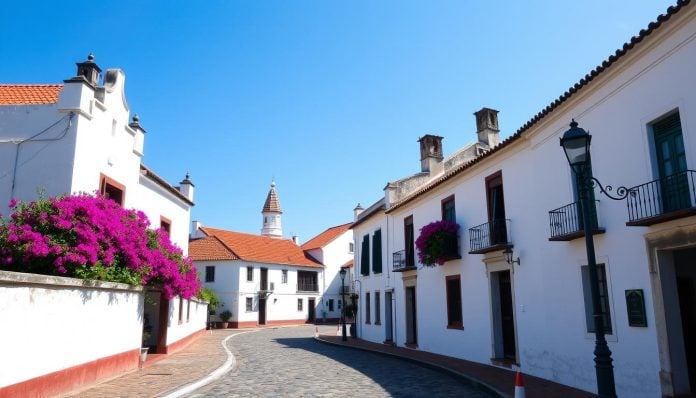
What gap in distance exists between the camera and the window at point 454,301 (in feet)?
53.5

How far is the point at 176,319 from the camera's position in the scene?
1866 centimetres

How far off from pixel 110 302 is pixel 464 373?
27.9 feet

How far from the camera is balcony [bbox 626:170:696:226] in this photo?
741 centimetres

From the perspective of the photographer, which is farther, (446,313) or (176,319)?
(176,319)

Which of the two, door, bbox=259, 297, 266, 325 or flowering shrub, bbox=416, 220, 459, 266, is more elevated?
flowering shrub, bbox=416, 220, 459, 266

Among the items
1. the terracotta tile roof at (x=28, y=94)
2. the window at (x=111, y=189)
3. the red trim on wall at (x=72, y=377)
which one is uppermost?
the terracotta tile roof at (x=28, y=94)

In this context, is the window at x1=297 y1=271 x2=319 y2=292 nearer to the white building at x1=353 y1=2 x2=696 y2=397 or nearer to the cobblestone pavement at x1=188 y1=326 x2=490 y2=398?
the cobblestone pavement at x1=188 y1=326 x2=490 y2=398

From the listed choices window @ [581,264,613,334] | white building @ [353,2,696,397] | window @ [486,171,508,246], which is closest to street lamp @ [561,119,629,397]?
white building @ [353,2,696,397]

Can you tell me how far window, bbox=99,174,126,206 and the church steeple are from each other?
144ft

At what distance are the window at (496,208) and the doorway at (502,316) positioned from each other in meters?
1.03

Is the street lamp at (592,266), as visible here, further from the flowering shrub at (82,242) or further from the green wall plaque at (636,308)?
the flowering shrub at (82,242)

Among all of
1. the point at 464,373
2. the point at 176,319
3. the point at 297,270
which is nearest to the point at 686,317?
the point at 464,373

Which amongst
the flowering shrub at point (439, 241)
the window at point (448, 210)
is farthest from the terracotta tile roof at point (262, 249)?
the flowering shrub at point (439, 241)

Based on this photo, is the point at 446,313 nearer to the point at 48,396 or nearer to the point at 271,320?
the point at 48,396
